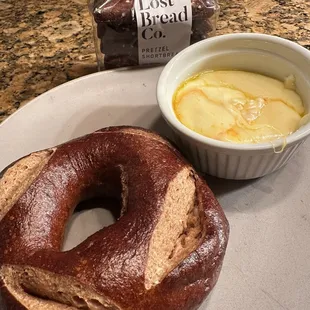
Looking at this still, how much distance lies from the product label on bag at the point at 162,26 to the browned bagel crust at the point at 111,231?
0.91 ft

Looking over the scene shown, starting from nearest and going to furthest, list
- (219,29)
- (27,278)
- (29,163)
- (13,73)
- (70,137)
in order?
(27,278)
(29,163)
(70,137)
(13,73)
(219,29)

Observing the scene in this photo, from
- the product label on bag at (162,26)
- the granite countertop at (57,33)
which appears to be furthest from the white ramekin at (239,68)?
the granite countertop at (57,33)

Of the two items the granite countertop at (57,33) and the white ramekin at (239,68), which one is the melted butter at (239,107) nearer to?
the white ramekin at (239,68)

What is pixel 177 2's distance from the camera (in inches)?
43.3

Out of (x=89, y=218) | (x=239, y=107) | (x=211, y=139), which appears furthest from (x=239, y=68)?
(x=89, y=218)

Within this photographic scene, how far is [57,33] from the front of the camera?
1455mm

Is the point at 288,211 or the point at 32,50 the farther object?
the point at 32,50

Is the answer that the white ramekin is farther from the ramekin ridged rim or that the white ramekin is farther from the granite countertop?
the granite countertop

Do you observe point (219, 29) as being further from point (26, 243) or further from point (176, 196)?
point (26, 243)

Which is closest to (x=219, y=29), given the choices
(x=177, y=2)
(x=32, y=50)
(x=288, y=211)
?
(x=177, y=2)

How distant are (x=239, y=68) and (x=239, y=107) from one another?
14 cm

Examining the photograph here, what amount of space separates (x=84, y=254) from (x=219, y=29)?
0.89 m

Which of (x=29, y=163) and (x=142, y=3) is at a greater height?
(x=142, y=3)

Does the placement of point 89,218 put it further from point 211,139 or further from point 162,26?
point 162,26
